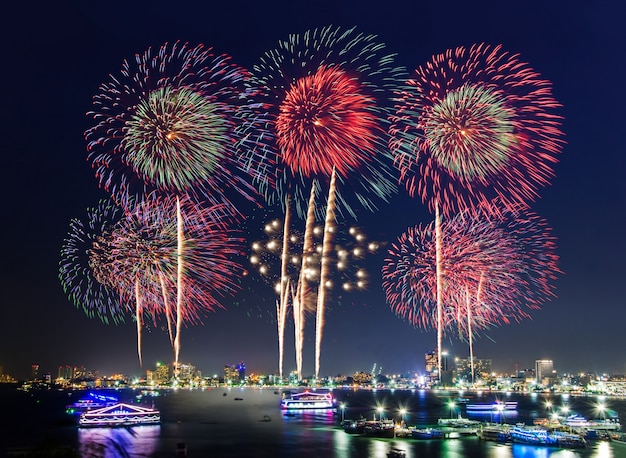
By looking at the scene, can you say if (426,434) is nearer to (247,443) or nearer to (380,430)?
(380,430)

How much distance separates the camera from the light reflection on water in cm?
7969

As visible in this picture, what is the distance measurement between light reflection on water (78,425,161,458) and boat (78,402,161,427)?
2.62 m

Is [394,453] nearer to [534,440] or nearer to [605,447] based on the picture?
[534,440]

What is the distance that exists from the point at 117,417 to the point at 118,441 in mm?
22883

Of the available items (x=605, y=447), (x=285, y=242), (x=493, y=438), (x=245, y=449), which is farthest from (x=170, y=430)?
(x=605, y=447)

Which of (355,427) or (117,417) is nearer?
(355,427)

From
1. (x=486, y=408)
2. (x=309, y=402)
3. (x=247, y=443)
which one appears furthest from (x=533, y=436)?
(x=486, y=408)

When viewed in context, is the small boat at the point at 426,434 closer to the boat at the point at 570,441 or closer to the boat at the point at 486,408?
the boat at the point at 570,441

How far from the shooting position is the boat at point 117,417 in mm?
109938

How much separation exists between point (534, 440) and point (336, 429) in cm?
3122

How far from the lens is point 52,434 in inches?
4050

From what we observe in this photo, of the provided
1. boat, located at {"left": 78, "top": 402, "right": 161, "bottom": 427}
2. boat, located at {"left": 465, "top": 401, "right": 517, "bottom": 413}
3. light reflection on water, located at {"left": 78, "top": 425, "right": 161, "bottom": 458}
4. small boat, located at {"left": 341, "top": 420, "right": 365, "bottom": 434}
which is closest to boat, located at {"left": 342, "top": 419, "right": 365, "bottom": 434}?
small boat, located at {"left": 341, "top": 420, "right": 365, "bottom": 434}

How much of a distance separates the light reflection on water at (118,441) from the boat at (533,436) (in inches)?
1859

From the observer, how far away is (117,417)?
4405 inches
